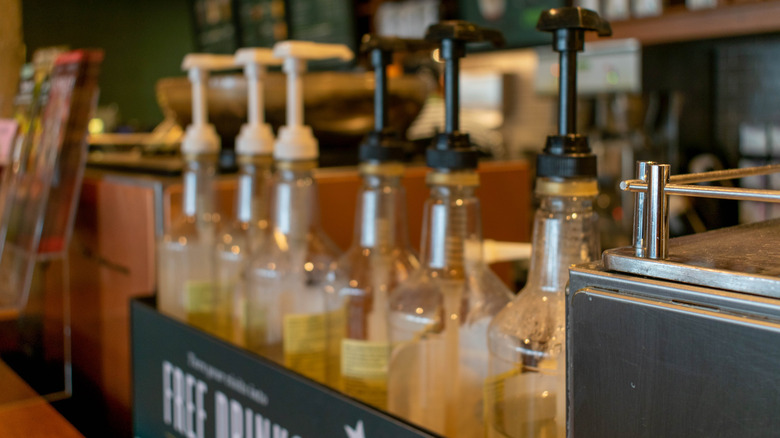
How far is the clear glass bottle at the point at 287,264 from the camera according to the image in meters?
0.79

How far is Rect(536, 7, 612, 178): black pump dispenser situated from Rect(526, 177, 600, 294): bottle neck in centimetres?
3

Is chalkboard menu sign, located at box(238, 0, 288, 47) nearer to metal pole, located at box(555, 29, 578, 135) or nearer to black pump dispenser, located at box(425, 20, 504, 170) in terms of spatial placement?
black pump dispenser, located at box(425, 20, 504, 170)

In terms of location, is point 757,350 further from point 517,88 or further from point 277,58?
point 517,88

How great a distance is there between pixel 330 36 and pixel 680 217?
78.7 inches

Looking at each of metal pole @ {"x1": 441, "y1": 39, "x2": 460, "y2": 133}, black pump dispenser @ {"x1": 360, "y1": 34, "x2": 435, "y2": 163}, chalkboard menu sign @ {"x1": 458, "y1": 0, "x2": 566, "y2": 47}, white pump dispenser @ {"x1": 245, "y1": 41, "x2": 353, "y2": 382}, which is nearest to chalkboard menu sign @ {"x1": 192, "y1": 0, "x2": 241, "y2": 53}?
chalkboard menu sign @ {"x1": 458, "y1": 0, "x2": 566, "y2": 47}

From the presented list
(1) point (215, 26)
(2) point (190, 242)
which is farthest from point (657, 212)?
(1) point (215, 26)

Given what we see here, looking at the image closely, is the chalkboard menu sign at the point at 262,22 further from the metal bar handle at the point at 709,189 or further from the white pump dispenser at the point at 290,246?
the metal bar handle at the point at 709,189

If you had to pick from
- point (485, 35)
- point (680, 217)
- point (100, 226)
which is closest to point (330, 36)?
point (680, 217)

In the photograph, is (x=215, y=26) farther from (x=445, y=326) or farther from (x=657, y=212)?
(x=657, y=212)

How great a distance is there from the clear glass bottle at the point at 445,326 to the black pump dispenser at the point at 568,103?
4.4 inches

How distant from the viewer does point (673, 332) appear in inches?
14.1

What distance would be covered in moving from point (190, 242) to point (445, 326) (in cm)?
46

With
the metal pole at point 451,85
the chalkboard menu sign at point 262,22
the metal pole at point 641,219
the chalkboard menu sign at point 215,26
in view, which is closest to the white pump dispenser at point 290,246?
the metal pole at point 451,85

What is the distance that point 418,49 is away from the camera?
0.73 m
